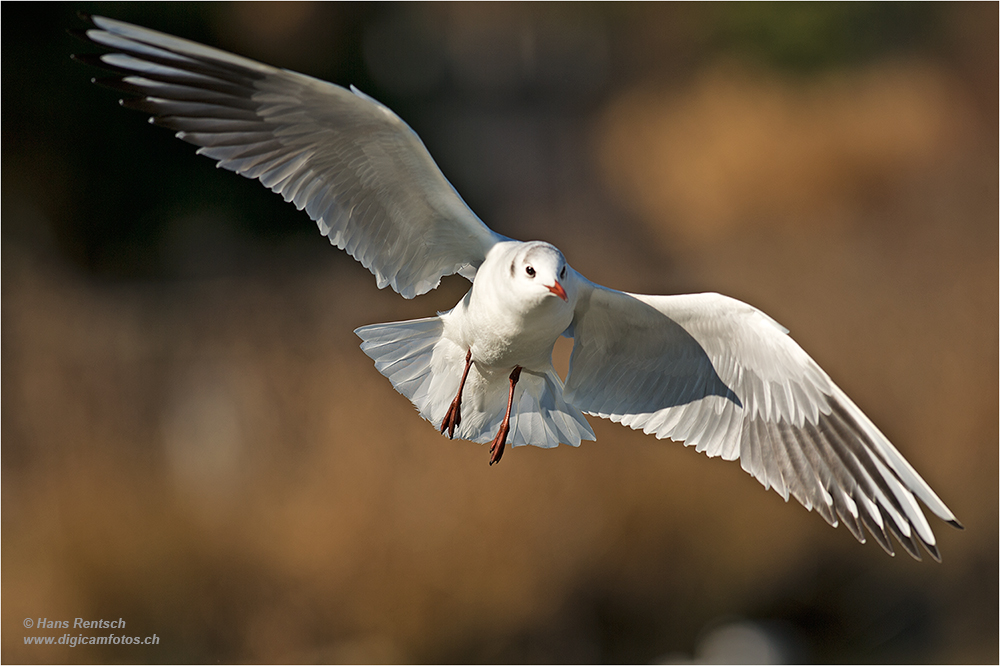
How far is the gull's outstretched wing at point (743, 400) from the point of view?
2.35m

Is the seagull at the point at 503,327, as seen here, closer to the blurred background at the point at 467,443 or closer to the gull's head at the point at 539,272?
the gull's head at the point at 539,272

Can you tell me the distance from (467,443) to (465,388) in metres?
2.58

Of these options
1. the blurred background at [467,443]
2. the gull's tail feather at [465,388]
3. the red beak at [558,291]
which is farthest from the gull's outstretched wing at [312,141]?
the blurred background at [467,443]

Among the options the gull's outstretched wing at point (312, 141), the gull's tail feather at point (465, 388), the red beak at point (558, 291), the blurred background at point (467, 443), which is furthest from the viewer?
the blurred background at point (467, 443)

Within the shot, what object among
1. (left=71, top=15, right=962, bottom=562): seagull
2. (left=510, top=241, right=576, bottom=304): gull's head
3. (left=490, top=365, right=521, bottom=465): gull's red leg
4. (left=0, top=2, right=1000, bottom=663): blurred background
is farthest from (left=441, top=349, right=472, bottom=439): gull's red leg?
(left=0, top=2, right=1000, bottom=663): blurred background

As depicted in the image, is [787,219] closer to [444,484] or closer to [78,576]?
[444,484]

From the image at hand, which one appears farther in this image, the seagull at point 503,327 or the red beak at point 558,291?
the seagull at point 503,327

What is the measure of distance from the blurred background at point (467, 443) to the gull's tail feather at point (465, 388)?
2.53 meters

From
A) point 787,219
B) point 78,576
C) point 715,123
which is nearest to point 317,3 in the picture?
point 715,123

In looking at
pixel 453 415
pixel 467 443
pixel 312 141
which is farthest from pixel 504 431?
pixel 467 443

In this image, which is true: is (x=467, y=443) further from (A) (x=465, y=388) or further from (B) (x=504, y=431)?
(B) (x=504, y=431)

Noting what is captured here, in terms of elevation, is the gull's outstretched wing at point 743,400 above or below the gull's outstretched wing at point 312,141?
below

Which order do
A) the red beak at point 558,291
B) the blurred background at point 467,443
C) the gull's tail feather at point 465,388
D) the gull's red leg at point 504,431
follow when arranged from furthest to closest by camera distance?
the blurred background at point 467,443 < the gull's tail feather at point 465,388 < the gull's red leg at point 504,431 < the red beak at point 558,291

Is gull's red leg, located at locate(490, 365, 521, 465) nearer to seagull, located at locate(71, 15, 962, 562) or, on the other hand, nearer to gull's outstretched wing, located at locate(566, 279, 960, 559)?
seagull, located at locate(71, 15, 962, 562)
